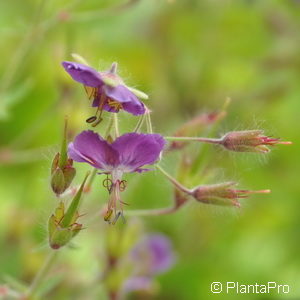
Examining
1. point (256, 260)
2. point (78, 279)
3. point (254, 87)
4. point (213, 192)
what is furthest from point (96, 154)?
point (254, 87)

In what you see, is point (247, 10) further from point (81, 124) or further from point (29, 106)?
point (81, 124)

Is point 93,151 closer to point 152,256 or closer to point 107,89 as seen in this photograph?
point 107,89

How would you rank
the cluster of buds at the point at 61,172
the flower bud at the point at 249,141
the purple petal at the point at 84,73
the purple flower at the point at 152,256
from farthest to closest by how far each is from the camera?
the purple flower at the point at 152,256, the flower bud at the point at 249,141, the cluster of buds at the point at 61,172, the purple petal at the point at 84,73

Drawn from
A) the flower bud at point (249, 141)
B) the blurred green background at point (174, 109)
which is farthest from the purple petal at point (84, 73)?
the blurred green background at point (174, 109)

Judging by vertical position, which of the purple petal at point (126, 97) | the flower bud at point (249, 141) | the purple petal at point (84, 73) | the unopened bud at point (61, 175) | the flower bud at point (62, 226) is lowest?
the flower bud at point (62, 226)

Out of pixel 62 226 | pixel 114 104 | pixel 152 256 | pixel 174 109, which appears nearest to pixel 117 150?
pixel 114 104

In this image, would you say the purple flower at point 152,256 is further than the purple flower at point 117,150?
Yes

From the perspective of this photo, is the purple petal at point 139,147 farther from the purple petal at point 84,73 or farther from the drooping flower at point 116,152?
the purple petal at point 84,73
